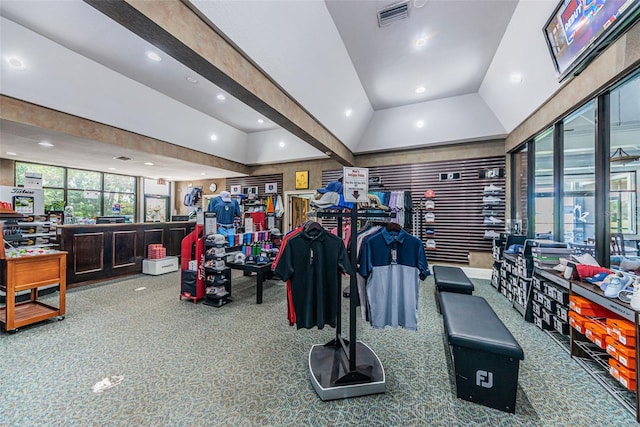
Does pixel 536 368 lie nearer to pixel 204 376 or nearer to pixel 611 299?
pixel 611 299

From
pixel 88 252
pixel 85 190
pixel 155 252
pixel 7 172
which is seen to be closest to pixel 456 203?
pixel 155 252

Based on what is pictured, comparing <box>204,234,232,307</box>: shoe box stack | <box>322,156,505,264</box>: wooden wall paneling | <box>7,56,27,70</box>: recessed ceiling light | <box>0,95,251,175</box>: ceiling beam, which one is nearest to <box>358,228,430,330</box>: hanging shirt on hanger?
<box>204,234,232,307</box>: shoe box stack

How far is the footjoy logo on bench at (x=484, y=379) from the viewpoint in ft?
6.27

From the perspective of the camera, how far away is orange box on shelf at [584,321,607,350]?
217 cm

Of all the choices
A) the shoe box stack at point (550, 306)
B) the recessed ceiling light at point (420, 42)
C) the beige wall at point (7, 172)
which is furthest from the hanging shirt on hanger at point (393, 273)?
the beige wall at point (7, 172)

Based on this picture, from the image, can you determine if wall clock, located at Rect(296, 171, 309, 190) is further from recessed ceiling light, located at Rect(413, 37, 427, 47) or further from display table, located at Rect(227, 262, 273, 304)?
recessed ceiling light, located at Rect(413, 37, 427, 47)

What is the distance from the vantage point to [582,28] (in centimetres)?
249

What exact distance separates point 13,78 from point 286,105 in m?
3.81

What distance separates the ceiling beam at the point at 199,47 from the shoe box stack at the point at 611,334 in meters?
4.16

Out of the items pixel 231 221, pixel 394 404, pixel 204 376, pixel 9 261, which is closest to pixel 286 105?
pixel 231 221

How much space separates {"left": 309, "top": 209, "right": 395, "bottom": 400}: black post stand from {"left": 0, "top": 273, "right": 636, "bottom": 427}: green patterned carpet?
80mm

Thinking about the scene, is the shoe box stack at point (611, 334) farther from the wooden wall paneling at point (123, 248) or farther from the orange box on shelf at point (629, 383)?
the wooden wall paneling at point (123, 248)

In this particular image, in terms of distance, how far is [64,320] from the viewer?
338 centimetres

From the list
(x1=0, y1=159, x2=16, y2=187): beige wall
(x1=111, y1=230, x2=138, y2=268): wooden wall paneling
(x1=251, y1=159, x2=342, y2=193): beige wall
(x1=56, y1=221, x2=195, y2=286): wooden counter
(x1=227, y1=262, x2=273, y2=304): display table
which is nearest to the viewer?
(x1=227, y1=262, x2=273, y2=304): display table
